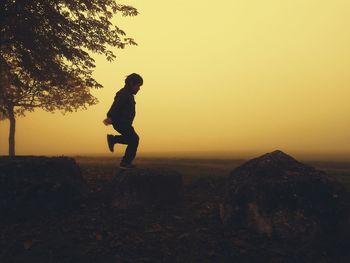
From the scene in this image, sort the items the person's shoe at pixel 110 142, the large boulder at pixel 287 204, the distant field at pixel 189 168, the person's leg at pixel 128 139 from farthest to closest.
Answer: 1. the distant field at pixel 189 168
2. the person's shoe at pixel 110 142
3. the person's leg at pixel 128 139
4. the large boulder at pixel 287 204

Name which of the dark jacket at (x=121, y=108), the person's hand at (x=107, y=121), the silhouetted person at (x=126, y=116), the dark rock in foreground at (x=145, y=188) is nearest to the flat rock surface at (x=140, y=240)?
the dark rock in foreground at (x=145, y=188)

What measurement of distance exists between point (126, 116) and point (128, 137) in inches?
21.8

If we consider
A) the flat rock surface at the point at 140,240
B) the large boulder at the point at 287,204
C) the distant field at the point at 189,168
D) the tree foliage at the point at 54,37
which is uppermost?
the tree foliage at the point at 54,37

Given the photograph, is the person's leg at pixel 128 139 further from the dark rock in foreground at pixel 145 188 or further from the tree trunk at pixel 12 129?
the tree trunk at pixel 12 129

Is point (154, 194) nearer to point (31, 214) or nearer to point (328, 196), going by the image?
point (31, 214)

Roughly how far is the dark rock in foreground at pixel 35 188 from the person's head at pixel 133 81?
8.49ft

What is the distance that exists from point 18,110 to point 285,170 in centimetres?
2792

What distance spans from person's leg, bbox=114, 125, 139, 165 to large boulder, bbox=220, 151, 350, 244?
297 centimetres

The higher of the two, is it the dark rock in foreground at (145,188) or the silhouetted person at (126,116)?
the silhouetted person at (126,116)

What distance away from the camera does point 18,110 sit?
32.8 m

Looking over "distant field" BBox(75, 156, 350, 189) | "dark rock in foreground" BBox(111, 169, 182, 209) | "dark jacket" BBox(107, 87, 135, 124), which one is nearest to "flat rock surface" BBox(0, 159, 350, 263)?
"dark rock in foreground" BBox(111, 169, 182, 209)

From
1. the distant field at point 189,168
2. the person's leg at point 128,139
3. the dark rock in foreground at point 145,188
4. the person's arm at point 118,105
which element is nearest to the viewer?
the dark rock in foreground at point 145,188

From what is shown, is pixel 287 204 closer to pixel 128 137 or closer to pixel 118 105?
pixel 128 137

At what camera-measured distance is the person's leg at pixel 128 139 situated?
35.5 ft
